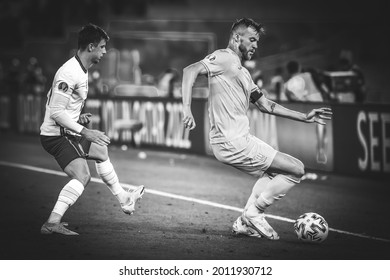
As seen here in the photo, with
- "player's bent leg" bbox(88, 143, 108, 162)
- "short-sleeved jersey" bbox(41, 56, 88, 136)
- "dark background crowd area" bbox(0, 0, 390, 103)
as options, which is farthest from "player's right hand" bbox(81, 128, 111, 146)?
"dark background crowd area" bbox(0, 0, 390, 103)

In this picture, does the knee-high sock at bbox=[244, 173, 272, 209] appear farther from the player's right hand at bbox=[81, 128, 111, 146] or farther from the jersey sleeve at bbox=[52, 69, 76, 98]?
the jersey sleeve at bbox=[52, 69, 76, 98]

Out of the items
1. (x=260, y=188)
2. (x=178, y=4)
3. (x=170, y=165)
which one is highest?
(x=178, y=4)

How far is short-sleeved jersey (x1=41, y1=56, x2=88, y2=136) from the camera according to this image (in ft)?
26.3

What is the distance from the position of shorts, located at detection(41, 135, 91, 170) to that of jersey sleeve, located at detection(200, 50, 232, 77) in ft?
4.86

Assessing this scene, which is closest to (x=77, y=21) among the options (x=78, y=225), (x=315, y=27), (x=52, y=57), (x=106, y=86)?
(x=52, y=57)

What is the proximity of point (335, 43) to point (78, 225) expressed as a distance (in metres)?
25.1

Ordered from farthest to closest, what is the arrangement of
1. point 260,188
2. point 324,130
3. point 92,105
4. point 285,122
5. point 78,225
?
1. point 92,105
2. point 285,122
3. point 324,130
4. point 78,225
5. point 260,188

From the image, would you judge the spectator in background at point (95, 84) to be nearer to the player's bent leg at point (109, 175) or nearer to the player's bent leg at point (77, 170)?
the player's bent leg at point (109, 175)

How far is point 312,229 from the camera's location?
26.7 feet

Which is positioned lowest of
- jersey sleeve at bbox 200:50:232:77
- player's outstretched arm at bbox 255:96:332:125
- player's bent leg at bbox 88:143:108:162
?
player's bent leg at bbox 88:143:108:162

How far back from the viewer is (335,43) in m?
32.9

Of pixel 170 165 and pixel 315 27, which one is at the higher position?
pixel 315 27
